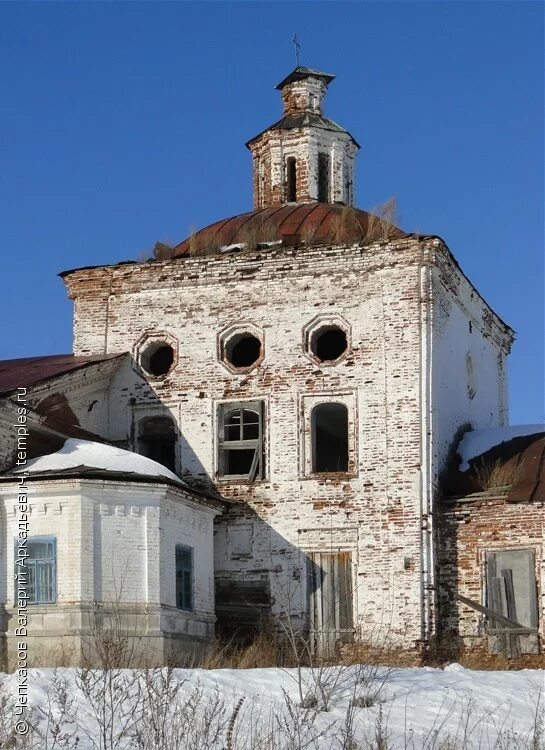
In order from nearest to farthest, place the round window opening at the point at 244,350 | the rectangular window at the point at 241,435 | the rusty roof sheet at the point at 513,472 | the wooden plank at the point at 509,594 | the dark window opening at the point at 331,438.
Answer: the wooden plank at the point at 509,594 → the rusty roof sheet at the point at 513,472 → the rectangular window at the point at 241,435 → the round window opening at the point at 244,350 → the dark window opening at the point at 331,438

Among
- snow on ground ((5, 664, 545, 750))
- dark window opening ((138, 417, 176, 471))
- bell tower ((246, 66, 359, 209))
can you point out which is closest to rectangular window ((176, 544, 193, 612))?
dark window opening ((138, 417, 176, 471))

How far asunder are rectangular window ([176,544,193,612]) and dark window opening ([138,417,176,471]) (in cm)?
249

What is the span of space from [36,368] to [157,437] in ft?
6.82

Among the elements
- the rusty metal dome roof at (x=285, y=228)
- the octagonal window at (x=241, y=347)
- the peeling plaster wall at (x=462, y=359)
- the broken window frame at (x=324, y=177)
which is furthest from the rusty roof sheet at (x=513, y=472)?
the broken window frame at (x=324, y=177)

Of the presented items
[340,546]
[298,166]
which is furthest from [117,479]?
[298,166]

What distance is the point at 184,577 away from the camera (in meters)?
18.0

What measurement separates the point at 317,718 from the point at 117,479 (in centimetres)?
539

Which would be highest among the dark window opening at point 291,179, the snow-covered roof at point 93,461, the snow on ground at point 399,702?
the dark window opening at point 291,179

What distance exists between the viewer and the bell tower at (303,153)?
2344cm

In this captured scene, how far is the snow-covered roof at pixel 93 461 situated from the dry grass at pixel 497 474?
4.52 metres

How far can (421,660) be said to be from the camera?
18.4m

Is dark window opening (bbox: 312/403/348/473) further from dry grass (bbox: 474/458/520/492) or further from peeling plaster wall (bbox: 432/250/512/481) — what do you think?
dry grass (bbox: 474/458/520/492)

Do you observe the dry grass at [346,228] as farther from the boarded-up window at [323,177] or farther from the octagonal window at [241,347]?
the boarded-up window at [323,177]

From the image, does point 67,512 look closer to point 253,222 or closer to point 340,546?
point 340,546
